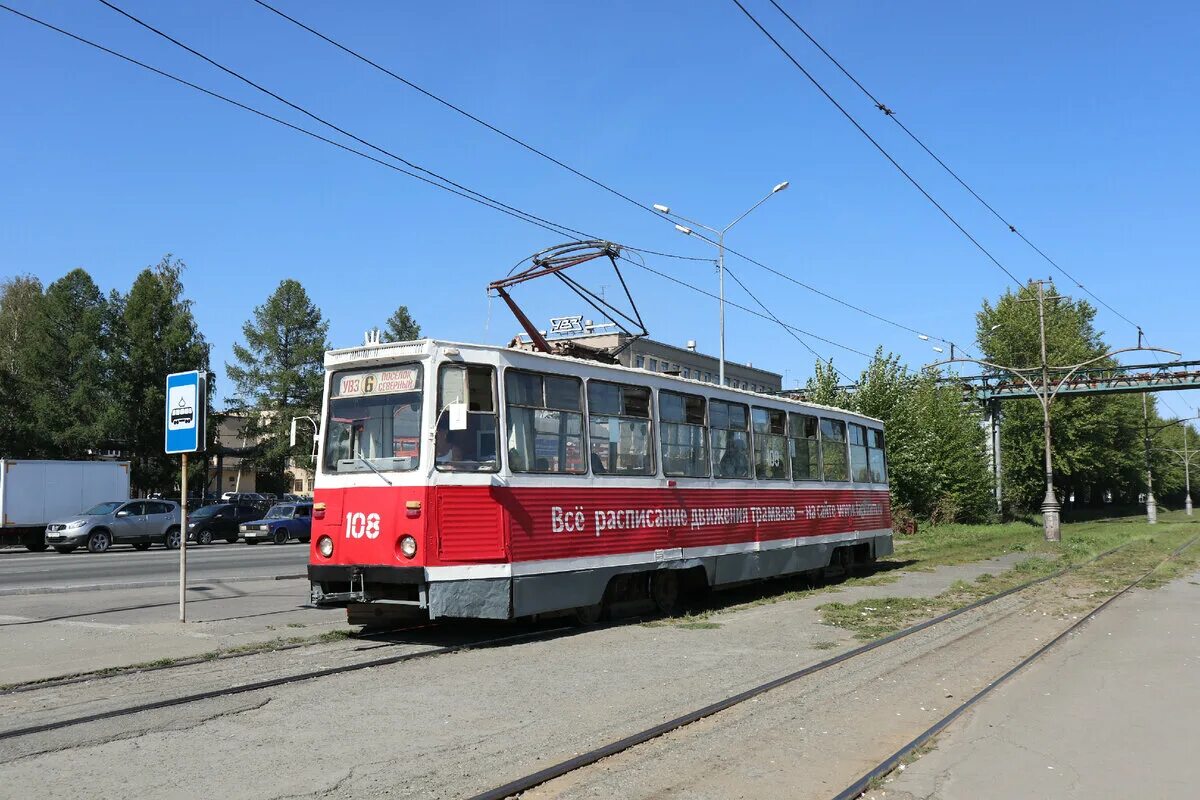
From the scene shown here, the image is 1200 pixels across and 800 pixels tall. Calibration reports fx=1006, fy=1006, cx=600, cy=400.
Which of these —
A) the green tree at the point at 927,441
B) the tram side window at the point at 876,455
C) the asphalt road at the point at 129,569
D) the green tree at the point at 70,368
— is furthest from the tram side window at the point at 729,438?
the green tree at the point at 70,368

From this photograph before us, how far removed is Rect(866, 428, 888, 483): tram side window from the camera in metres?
20.6

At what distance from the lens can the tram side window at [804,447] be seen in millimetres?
16844

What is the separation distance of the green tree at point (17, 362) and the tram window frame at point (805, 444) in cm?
4856

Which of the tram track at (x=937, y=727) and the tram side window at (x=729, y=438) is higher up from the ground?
the tram side window at (x=729, y=438)

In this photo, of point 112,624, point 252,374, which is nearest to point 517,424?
point 112,624

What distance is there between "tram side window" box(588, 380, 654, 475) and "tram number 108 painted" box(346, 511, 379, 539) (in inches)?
105

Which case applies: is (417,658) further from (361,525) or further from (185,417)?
(185,417)

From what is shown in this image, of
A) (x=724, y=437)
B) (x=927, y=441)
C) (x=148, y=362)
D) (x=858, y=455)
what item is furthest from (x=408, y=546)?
(x=148, y=362)

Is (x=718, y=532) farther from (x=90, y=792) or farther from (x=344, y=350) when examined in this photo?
(x=90, y=792)

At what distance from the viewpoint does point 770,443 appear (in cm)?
1603

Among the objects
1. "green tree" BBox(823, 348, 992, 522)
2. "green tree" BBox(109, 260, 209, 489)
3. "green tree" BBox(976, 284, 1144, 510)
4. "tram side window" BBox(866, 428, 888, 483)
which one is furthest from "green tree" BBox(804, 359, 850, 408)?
"green tree" BBox(109, 260, 209, 489)

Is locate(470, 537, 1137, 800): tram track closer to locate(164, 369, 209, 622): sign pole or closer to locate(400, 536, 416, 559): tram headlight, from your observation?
locate(400, 536, 416, 559): tram headlight

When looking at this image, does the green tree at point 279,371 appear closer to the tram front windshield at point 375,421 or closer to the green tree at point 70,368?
the green tree at point 70,368

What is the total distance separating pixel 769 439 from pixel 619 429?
4.46 meters
